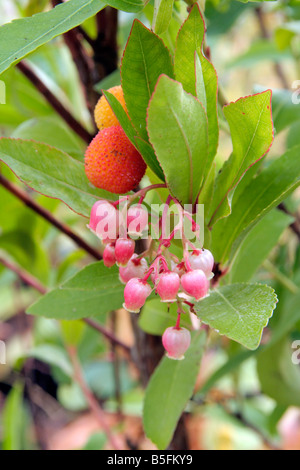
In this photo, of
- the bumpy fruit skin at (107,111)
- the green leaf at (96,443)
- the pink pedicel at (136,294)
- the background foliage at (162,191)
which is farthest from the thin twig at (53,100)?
the green leaf at (96,443)

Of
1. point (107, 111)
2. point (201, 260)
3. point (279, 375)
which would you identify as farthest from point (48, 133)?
point (279, 375)

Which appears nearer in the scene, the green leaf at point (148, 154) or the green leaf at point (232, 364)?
the green leaf at point (148, 154)

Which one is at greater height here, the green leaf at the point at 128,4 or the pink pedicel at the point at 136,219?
the green leaf at the point at 128,4

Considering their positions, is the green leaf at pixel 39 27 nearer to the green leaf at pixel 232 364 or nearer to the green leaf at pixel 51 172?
the green leaf at pixel 51 172

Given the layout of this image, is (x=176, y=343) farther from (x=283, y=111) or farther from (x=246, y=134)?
(x=283, y=111)

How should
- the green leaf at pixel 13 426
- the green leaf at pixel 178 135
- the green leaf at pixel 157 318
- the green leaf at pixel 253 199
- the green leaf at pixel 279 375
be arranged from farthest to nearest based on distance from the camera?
the green leaf at pixel 13 426
the green leaf at pixel 279 375
the green leaf at pixel 157 318
the green leaf at pixel 253 199
the green leaf at pixel 178 135

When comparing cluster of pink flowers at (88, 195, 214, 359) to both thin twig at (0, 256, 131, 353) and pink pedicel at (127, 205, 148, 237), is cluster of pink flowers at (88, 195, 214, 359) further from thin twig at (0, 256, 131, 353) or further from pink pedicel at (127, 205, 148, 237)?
thin twig at (0, 256, 131, 353)

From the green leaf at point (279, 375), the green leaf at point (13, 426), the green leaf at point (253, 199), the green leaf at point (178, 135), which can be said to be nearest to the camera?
the green leaf at point (178, 135)
